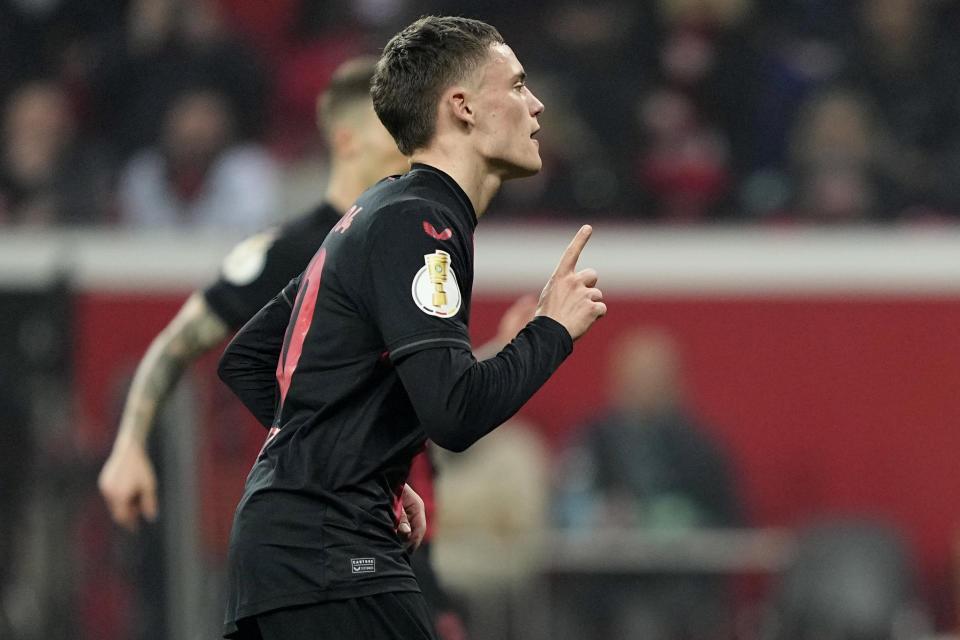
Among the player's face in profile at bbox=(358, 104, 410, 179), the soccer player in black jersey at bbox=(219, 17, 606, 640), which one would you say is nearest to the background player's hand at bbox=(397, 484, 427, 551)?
the soccer player in black jersey at bbox=(219, 17, 606, 640)

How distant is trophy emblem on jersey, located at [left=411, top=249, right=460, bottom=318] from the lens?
276cm

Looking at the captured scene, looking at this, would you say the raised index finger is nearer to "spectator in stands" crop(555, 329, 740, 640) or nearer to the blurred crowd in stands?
Result: "spectator in stands" crop(555, 329, 740, 640)

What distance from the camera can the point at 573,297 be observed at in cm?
294

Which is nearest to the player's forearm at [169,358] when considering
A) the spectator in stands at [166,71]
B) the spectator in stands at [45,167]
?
the spectator in stands at [45,167]

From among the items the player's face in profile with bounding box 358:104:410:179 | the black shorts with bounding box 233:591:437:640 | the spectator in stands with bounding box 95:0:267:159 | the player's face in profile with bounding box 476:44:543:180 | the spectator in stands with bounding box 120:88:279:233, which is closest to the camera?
the black shorts with bounding box 233:591:437:640

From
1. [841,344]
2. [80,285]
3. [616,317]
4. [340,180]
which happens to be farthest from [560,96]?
[340,180]

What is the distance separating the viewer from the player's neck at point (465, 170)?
3025mm

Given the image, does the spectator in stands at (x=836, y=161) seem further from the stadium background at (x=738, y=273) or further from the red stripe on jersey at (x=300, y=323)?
the red stripe on jersey at (x=300, y=323)

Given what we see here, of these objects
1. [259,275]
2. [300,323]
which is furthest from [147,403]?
[300,323]

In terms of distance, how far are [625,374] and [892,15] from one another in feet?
9.36

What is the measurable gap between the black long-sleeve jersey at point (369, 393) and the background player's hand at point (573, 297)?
0.02 meters

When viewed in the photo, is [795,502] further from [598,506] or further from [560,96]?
[560,96]

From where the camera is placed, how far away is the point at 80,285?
29.4ft

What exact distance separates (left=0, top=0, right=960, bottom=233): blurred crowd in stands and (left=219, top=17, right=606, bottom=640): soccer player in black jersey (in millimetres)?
6168
